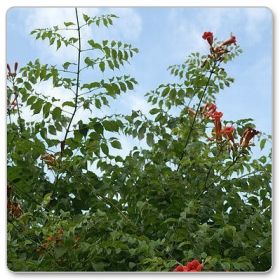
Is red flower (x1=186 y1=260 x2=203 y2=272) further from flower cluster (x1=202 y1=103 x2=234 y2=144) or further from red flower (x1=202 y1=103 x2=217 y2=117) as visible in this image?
red flower (x1=202 y1=103 x2=217 y2=117)

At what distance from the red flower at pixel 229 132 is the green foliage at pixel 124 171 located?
0.08ft

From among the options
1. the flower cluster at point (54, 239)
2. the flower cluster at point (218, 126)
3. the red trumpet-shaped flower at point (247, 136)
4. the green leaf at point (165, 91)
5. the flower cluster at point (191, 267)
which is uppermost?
the green leaf at point (165, 91)

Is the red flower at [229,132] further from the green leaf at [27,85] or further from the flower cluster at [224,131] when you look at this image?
the green leaf at [27,85]

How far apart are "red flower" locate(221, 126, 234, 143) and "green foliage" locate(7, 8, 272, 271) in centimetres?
2

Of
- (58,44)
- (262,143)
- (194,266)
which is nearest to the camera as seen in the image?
(194,266)

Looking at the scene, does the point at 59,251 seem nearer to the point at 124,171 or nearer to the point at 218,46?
the point at 124,171

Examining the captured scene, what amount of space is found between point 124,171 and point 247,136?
0.60 m

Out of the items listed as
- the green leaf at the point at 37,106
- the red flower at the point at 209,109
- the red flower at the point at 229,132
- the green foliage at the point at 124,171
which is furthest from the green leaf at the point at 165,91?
the green leaf at the point at 37,106

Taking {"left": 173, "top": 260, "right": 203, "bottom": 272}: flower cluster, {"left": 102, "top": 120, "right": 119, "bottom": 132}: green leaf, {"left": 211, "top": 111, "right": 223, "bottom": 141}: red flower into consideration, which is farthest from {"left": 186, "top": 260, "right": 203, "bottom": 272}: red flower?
{"left": 102, "top": 120, "right": 119, "bottom": 132}: green leaf

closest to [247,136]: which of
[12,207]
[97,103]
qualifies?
[97,103]

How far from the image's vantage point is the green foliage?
295 cm

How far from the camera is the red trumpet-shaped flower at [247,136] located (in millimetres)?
2965

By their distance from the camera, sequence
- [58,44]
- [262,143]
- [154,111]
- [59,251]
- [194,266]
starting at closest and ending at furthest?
[194,266], [59,251], [262,143], [58,44], [154,111]

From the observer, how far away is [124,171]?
3217 millimetres
